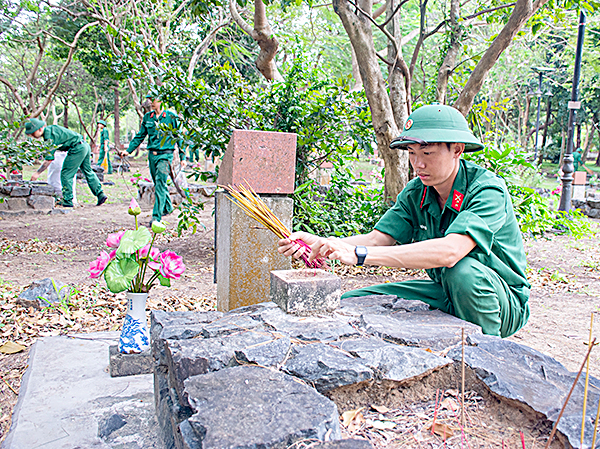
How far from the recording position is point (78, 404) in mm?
2170

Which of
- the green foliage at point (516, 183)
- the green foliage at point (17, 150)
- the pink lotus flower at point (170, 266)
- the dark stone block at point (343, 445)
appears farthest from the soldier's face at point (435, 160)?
the green foliage at point (17, 150)

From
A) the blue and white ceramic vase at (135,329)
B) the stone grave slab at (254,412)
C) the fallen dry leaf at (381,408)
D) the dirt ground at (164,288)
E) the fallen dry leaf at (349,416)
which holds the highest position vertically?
the stone grave slab at (254,412)

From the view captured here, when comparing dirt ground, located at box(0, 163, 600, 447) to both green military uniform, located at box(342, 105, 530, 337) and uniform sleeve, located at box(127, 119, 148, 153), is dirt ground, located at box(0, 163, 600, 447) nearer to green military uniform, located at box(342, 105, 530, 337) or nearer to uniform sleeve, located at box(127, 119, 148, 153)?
green military uniform, located at box(342, 105, 530, 337)

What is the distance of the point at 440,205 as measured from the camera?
2412 mm

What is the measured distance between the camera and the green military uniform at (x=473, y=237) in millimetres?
2027

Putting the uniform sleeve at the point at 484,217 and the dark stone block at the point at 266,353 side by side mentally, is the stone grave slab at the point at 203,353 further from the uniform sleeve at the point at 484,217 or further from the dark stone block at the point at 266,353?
the uniform sleeve at the point at 484,217

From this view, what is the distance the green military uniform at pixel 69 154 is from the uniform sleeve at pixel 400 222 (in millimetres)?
7601

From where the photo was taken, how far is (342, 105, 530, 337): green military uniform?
2.03 metres

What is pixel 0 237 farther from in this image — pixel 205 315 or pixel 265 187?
pixel 205 315

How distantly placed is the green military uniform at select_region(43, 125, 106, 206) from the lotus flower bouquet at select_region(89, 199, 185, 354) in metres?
7.06

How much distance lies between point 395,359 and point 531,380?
1.42 ft

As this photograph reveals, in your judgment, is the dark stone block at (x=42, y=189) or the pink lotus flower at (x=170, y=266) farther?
the dark stone block at (x=42, y=189)

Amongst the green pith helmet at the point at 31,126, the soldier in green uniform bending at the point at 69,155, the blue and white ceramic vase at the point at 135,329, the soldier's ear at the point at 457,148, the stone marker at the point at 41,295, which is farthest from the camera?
the soldier in green uniform bending at the point at 69,155

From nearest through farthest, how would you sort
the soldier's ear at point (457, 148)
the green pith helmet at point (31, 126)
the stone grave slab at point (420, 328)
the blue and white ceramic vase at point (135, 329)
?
the stone grave slab at point (420, 328)
the soldier's ear at point (457, 148)
the blue and white ceramic vase at point (135, 329)
the green pith helmet at point (31, 126)
